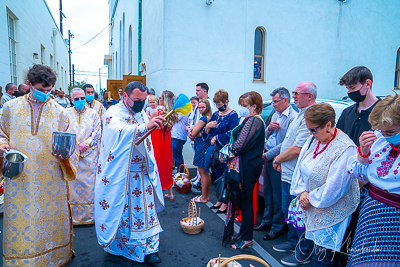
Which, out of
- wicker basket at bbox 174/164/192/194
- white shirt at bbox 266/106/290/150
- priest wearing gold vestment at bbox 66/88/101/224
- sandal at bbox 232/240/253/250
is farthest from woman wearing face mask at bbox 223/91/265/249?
wicker basket at bbox 174/164/192/194

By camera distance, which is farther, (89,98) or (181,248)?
(89,98)

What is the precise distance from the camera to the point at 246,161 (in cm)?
346

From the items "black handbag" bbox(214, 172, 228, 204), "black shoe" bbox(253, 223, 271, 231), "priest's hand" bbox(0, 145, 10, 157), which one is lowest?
"black shoe" bbox(253, 223, 271, 231)

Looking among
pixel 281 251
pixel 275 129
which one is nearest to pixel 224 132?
pixel 275 129

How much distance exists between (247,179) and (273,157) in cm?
74

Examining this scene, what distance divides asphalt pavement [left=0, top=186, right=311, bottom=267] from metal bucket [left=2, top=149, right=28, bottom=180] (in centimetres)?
133

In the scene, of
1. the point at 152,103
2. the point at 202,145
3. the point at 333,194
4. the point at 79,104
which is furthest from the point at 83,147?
the point at 333,194

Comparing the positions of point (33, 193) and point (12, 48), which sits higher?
point (12, 48)

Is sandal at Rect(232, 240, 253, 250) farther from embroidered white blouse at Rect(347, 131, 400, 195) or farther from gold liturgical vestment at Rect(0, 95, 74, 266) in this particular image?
gold liturgical vestment at Rect(0, 95, 74, 266)

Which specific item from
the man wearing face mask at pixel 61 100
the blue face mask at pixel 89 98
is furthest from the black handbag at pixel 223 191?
the man wearing face mask at pixel 61 100

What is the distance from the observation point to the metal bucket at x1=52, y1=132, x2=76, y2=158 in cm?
268

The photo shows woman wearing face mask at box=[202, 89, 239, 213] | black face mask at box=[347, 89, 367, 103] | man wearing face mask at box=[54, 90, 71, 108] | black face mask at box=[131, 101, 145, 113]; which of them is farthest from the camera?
man wearing face mask at box=[54, 90, 71, 108]

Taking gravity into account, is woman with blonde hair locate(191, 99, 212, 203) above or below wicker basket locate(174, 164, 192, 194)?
above

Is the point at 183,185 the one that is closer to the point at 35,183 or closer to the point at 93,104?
the point at 93,104
